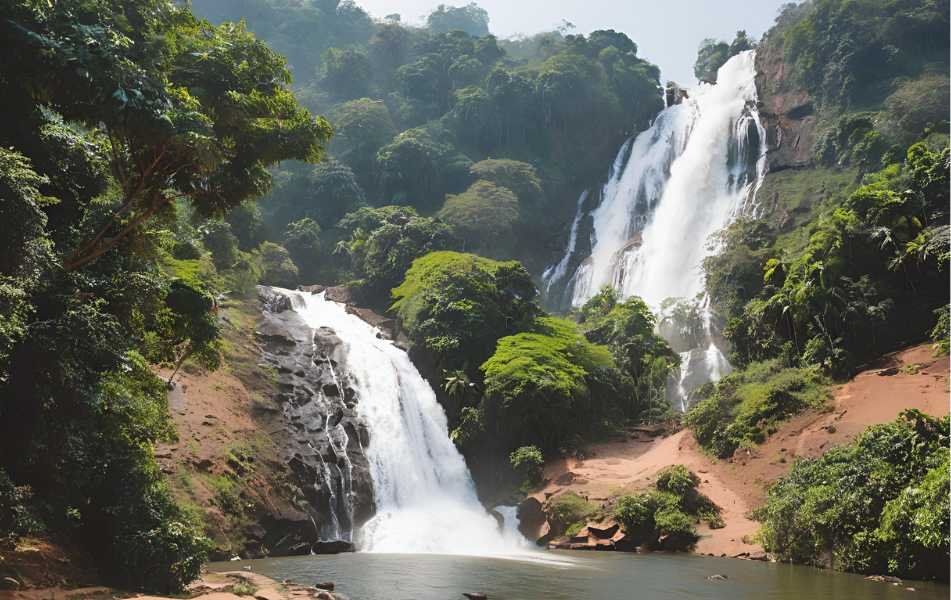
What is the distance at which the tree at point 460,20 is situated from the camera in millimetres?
90062

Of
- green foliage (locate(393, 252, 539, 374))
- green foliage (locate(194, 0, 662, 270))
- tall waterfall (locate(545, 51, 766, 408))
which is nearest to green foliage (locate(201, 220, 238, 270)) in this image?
green foliage (locate(393, 252, 539, 374))

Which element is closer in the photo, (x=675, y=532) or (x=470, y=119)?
(x=675, y=532)

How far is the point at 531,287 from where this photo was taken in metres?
32.7

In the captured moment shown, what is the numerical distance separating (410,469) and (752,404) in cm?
1132

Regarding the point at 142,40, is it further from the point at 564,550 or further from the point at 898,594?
the point at 564,550

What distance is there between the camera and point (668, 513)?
1966 centimetres

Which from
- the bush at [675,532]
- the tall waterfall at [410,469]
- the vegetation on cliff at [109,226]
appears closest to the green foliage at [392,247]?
the tall waterfall at [410,469]

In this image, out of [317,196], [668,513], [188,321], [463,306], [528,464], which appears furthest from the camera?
[317,196]

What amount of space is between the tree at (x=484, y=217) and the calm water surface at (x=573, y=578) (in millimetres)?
30533

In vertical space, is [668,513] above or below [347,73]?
below

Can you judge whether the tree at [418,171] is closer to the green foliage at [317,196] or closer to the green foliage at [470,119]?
the green foliage at [470,119]

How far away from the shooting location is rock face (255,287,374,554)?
18953 millimetres

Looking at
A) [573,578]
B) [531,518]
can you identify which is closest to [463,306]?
[531,518]

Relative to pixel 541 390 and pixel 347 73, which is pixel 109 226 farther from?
pixel 347 73
